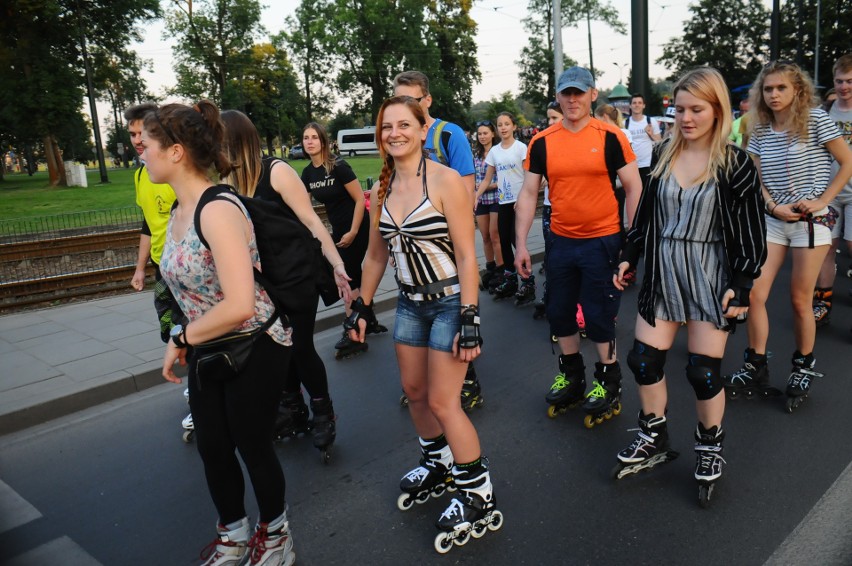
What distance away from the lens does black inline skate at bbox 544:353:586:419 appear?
4.38m

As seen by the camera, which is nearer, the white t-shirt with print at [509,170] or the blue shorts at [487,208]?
the white t-shirt with print at [509,170]

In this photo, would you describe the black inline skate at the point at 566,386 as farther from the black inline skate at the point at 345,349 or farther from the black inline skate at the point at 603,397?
the black inline skate at the point at 345,349

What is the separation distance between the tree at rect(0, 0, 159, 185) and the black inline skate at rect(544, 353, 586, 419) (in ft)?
111

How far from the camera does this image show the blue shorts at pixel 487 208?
8.02 m

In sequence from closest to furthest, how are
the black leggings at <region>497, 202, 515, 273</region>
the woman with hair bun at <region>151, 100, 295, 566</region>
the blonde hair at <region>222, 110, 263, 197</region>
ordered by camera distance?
the woman with hair bun at <region>151, 100, 295, 566</region> < the blonde hair at <region>222, 110, 263, 197</region> < the black leggings at <region>497, 202, 515, 273</region>

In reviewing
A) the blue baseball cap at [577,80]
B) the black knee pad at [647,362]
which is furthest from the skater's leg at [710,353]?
the blue baseball cap at [577,80]

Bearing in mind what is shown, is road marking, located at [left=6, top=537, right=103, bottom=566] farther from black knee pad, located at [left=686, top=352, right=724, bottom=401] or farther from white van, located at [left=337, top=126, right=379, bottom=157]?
white van, located at [left=337, top=126, right=379, bottom=157]

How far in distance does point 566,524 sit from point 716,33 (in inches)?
2431

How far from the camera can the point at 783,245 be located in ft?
A: 14.8

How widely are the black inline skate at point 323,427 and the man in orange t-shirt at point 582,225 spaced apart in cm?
144

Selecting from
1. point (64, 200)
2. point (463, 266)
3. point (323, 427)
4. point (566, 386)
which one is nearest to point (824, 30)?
point (64, 200)

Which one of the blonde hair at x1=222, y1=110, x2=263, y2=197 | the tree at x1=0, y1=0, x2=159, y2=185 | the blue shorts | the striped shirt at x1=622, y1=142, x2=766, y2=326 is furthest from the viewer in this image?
the tree at x1=0, y1=0, x2=159, y2=185

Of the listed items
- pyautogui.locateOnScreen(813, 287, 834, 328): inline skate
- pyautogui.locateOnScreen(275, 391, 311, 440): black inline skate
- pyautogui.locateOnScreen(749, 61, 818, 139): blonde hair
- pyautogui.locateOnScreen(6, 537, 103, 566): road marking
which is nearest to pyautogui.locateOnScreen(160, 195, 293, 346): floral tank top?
pyautogui.locateOnScreen(6, 537, 103, 566): road marking

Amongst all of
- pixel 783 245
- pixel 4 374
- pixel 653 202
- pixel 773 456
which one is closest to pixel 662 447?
pixel 773 456
